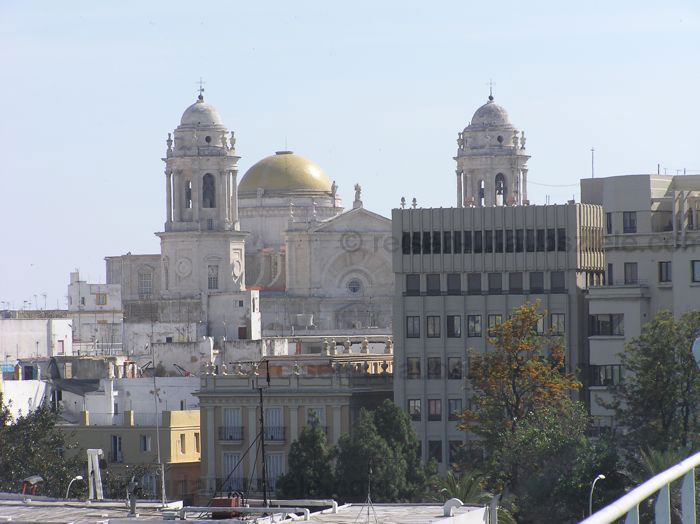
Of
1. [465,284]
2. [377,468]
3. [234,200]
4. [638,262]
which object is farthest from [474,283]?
[234,200]

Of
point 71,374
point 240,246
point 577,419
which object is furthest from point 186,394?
point 240,246

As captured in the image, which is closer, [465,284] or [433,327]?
[433,327]

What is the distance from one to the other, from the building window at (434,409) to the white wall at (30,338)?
170 feet

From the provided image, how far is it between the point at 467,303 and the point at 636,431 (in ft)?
92.9

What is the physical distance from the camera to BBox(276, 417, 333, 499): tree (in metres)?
55.9

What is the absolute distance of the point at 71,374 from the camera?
102438mm

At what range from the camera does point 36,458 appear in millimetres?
53906

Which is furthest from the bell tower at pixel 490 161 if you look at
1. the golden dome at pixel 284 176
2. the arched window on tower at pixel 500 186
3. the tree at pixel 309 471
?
the tree at pixel 309 471

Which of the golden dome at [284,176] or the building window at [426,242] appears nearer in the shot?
the building window at [426,242]

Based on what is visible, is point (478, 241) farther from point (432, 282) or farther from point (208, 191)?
point (208, 191)

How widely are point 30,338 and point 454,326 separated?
2169 inches

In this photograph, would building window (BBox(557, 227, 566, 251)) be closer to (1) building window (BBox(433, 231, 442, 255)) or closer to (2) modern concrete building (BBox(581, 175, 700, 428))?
(1) building window (BBox(433, 231, 442, 255))

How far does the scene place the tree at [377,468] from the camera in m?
54.5

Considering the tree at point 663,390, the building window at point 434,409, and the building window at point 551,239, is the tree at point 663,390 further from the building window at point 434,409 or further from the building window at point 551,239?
the building window at point 551,239
